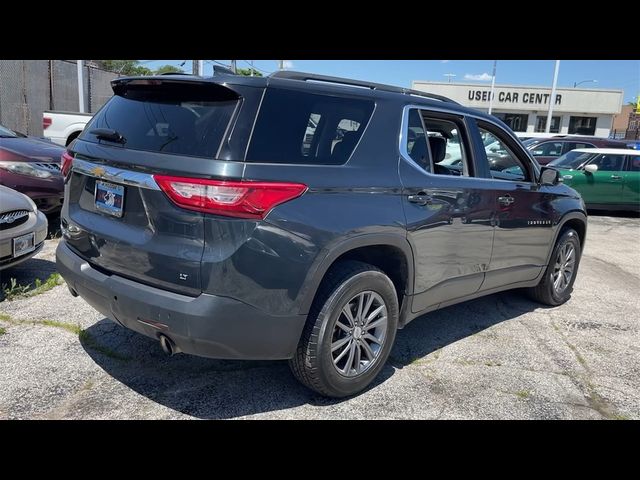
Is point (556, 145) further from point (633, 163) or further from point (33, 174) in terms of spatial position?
point (33, 174)

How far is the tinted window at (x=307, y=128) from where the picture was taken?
2.67 m

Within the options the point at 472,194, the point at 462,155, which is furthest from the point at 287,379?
the point at 462,155

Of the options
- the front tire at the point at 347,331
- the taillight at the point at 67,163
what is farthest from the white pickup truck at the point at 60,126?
the front tire at the point at 347,331

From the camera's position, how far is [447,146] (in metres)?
4.14

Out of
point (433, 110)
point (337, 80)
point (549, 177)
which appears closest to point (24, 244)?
point (337, 80)

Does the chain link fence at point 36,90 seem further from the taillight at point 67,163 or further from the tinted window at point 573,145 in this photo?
the tinted window at point 573,145

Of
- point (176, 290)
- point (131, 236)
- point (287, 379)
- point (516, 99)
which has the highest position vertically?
point (516, 99)

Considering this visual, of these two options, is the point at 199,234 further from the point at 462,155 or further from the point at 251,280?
the point at 462,155

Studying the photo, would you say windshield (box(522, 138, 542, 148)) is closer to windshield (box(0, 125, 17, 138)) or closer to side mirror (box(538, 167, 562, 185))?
side mirror (box(538, 167, 562, 185))

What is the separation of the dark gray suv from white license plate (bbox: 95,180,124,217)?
12mm

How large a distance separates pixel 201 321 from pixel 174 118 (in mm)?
1132

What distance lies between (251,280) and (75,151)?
5.20 feet

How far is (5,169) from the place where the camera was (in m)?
6.21

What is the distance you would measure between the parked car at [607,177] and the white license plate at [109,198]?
A: 10.9m
